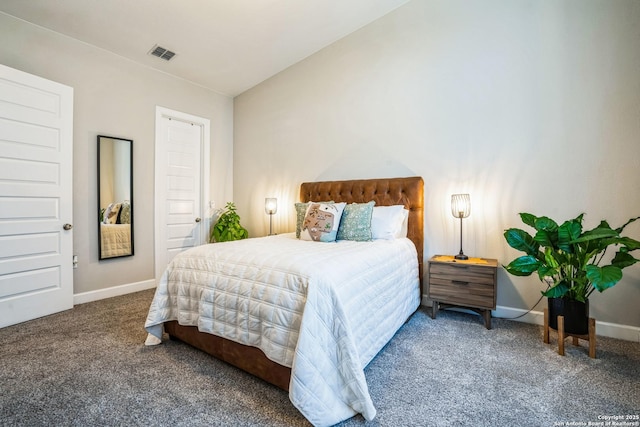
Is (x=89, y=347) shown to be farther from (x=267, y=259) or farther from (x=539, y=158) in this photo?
(x=539, y=158)

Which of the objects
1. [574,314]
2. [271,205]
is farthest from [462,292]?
[271,205]

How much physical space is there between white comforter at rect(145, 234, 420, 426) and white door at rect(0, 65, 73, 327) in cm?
155

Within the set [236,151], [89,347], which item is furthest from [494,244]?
[236,151]

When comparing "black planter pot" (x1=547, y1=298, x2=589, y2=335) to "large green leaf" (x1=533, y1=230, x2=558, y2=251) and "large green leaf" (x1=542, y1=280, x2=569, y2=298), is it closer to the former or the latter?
"large green leaf" (x1=542, y1=280, x2=569, y2=298)

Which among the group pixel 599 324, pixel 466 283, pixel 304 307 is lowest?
pixel 599 324

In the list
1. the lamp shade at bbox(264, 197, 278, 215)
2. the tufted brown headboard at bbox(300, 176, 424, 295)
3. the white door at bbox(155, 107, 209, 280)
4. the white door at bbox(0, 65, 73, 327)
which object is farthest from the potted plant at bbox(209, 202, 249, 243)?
the white door at bbox(0, 65, 73, 327)

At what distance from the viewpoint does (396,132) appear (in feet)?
11.0

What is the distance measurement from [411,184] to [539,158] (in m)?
1.14

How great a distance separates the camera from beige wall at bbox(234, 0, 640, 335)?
7.86ft

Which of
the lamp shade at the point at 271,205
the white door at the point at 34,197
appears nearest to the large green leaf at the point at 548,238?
the lamp shade at the point at 271,205

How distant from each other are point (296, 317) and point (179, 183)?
11.3ft

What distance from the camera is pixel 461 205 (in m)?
2.79

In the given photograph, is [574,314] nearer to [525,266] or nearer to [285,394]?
[525,266]

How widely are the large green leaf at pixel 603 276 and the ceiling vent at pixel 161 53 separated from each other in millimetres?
4559
